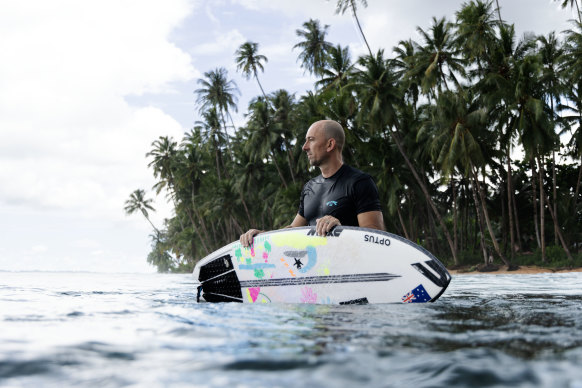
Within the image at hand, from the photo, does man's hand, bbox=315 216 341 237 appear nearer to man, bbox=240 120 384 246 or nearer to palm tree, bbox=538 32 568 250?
man, bbox=240 120 384 246

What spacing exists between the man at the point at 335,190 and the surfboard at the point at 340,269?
0.18 meters

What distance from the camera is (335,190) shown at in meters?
4.61

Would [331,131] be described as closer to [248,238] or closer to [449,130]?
[248,238]

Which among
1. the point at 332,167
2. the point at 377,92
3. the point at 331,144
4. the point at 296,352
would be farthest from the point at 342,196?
the point at 377,92

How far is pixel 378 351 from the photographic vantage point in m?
1.87

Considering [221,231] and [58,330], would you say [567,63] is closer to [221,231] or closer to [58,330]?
[58,330]

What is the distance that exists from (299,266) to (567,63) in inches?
959

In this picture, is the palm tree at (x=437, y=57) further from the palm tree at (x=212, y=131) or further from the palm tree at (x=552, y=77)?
the palm tree at (x=212, y=131)

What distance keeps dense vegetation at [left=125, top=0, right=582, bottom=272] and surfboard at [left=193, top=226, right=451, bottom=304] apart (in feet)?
61.1

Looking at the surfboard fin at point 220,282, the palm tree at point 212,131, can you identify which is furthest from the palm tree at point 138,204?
the surfboard fin at point 220,282

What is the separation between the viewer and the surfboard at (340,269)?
14.0 feet

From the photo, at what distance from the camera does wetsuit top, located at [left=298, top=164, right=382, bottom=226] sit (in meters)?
4.44

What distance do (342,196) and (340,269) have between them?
0.68 m

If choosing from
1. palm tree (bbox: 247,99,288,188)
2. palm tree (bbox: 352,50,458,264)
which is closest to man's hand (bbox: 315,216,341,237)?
palm tree (bbox: 352,50,458,264)
